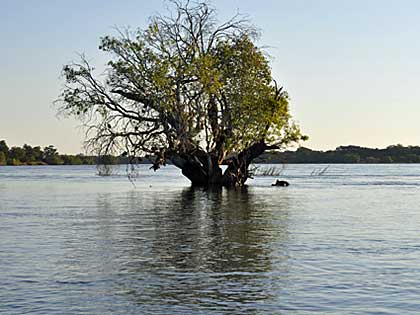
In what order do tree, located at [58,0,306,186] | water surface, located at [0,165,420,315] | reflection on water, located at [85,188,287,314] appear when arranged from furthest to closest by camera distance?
1. tree, located at [58,0,306,186]
2. reflection on water, located at [85,188,287,314]
3. water surface, located at [0,165,420,315]

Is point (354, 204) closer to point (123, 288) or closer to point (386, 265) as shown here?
point (386, 265)

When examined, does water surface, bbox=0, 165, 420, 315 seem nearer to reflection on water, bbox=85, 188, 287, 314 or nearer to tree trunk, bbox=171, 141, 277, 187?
reflection on water, bbox=85, 188, 287, 314

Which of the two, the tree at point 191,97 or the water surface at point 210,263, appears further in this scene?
the tree at point 191,97

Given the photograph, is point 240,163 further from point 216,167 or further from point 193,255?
point 193,255

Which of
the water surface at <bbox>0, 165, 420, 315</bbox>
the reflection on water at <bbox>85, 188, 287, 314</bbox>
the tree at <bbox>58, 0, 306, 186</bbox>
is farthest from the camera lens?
the tree at <bbox>58, 0, 306, 186</bbox>

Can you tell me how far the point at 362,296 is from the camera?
1448 centimetres

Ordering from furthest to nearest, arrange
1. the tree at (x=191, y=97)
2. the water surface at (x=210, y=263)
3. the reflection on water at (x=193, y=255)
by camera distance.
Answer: the tree at (x=191, y=97) → the reflection on water at (x=193, y=255) → the water surface at (x=210, y=263)

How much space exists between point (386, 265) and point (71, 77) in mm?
39986

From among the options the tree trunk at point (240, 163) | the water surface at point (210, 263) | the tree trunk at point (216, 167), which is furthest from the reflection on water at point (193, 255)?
the tree trunk at point (240, 163)

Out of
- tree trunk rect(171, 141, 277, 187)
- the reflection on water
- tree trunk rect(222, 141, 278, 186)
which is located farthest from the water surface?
tree trunk rect(222, 141, 278, 186)

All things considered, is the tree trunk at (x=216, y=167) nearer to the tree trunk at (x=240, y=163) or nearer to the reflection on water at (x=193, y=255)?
the tree trunk at (x=240, y=163)

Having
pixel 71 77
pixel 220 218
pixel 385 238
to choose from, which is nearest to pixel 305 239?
pixel 385 238

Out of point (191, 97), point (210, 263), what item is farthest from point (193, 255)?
point (191, 97)

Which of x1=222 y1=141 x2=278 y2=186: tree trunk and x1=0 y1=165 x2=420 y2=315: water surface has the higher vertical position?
x1=222 y1=141 x2=278 y2=186: tree trunk
